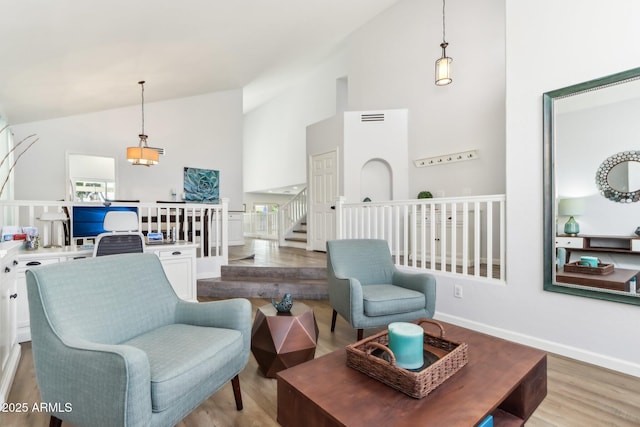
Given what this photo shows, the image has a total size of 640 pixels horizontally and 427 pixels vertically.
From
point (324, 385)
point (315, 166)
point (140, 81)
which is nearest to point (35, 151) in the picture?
point (140, 81)

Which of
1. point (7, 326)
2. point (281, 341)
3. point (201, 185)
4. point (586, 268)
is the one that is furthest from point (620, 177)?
point (201, 185)

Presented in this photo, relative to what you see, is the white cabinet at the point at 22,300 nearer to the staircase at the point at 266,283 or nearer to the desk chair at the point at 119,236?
the desk chair at the point at 119,236

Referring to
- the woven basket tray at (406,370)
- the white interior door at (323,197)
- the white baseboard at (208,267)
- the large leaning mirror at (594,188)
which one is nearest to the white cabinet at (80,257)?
the white baseboard at (208,267)

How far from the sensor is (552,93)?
2.71 metres

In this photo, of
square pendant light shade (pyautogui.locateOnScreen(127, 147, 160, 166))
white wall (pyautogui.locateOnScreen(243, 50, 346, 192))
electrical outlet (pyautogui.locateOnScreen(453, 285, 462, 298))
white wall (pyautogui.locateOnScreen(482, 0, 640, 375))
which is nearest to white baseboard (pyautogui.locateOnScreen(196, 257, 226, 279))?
square pendant light shade (pyautogui.locateOnScreen(127, 147, 160, 166))

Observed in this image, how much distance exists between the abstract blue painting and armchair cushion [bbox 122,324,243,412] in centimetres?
577

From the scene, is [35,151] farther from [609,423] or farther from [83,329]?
[609,423]

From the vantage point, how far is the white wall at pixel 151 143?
565cm

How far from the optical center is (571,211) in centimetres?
266

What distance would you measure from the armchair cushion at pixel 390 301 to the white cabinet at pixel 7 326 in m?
2.36

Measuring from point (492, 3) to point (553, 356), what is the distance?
4.88 m

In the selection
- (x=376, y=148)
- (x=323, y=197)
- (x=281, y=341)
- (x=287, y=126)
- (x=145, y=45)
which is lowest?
(x=281, y=341)

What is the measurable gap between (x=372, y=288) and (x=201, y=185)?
18.7 ft

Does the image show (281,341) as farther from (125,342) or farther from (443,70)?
(443,70)
